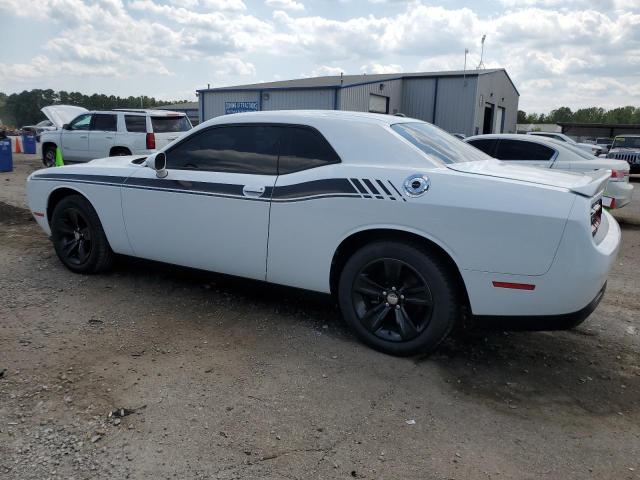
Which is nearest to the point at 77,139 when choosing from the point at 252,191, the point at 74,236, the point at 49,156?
the point at 49,156

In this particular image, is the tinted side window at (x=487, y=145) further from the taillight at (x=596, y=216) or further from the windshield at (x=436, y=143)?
the taillight at (x=596, y=216)

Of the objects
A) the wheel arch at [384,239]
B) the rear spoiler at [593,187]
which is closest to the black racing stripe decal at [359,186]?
the wheel arch at [384,239]

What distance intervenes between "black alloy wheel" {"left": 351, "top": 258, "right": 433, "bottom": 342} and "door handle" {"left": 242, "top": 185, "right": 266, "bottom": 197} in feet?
3.10

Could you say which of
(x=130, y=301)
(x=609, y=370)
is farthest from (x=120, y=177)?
(x=609, y=370)

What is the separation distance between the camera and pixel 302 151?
3701 millimetres

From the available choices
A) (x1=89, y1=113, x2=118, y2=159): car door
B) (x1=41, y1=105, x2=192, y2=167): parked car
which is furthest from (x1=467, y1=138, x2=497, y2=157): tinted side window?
(x1=89, y1=113, x2=118, y2=159): car door

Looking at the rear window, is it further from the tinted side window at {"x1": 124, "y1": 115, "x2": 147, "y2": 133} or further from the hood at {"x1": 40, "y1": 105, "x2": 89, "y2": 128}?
the hood at {"x1": 40, "y1": 105, "x2": 89, "y2": 128}

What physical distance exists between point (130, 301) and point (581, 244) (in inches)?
138

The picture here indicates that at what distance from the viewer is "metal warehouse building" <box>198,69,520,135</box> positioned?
955 inches

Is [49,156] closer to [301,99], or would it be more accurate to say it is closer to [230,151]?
[301,99]

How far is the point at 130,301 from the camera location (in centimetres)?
438

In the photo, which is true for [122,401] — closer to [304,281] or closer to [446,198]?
[304,281]

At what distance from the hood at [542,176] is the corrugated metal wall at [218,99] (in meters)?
23.3

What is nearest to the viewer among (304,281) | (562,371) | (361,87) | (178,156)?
(562,371)
